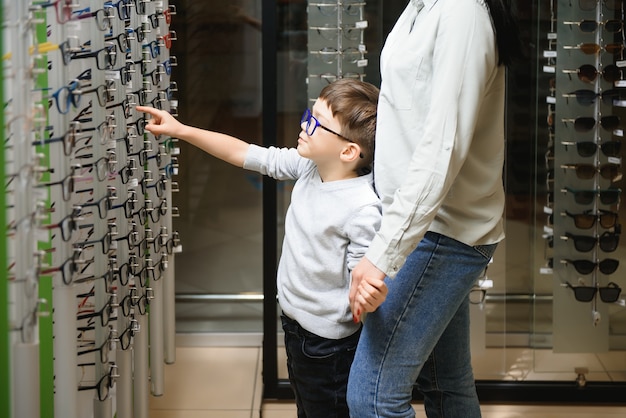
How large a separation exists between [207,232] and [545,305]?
1388 mm

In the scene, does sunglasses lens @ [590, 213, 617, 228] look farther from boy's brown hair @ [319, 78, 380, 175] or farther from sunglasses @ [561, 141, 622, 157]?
boy's brown hair @ [319, 78, 380, 175]

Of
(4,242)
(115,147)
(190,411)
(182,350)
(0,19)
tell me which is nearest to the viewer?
(0,19)

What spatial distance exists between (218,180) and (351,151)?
1711 millimetres

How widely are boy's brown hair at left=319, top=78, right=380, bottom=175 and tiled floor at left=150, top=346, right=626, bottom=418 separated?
1277 millimetres

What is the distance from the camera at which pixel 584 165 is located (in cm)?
318

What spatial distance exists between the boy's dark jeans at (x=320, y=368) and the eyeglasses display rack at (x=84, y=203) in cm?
42

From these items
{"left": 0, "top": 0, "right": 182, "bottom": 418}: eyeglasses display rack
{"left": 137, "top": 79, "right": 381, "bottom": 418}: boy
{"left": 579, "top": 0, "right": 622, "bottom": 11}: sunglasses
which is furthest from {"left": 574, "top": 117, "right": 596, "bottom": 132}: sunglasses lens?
{"left": 0, "top": 0, "right": 182, "bottom": 418}: eyeglasses display rack

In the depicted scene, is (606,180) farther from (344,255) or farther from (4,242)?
(4,242)

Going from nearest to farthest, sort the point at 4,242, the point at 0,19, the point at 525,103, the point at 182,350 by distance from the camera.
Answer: the point at 0,19 → the point at 4,242 → the point at 525,103 → the point at 182,350

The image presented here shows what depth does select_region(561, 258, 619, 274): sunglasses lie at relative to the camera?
321cm

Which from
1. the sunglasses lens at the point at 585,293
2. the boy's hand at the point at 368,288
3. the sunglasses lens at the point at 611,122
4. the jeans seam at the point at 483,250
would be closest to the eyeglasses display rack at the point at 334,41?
the sunglasses lens at the point at 611,122

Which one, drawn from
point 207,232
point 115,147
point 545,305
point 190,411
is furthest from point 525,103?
point 115,147

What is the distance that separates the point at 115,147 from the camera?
2.11 meters

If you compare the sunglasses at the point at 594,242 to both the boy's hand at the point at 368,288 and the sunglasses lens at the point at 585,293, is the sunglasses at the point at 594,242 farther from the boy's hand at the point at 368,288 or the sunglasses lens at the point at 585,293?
the boy's hand at the point at 368,288
